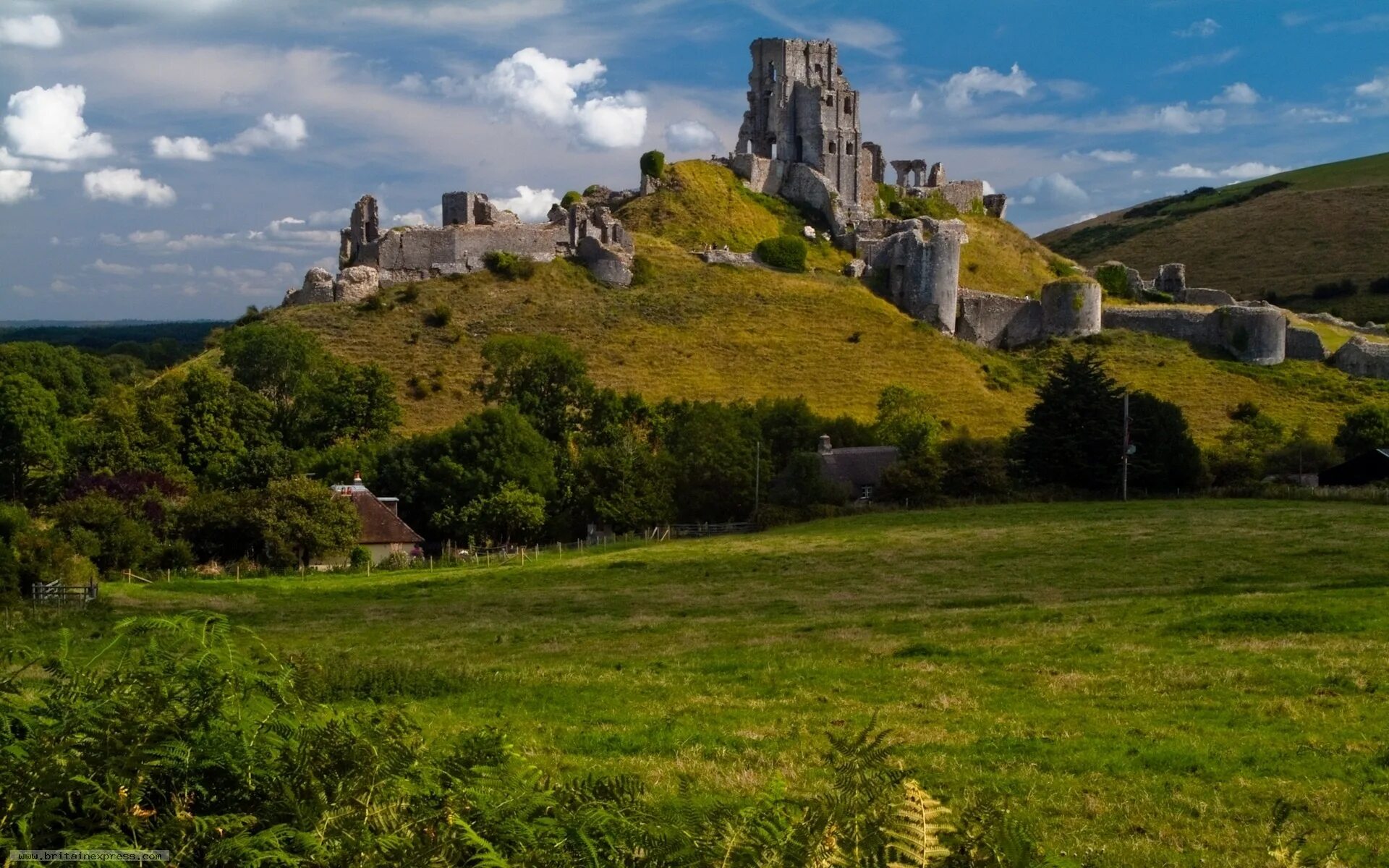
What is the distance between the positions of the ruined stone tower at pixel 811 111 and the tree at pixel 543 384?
3684cm

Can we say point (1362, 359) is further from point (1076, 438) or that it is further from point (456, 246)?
point (456, 246)

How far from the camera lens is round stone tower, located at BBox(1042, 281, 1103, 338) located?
7200cm

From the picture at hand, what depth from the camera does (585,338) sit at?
6419 centimetres

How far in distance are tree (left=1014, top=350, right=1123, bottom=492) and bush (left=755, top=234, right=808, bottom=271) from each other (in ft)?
109

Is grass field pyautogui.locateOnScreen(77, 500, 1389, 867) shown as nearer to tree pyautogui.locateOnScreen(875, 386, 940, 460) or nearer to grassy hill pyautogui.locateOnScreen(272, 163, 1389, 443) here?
tree pyautogui.locateOnScreen(875, 386, 940, 460)

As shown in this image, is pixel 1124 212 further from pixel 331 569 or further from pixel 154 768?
pixel 154 768

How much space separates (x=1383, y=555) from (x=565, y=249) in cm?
5409

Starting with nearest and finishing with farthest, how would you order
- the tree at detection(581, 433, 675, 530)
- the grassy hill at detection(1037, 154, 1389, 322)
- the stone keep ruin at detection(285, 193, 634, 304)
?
the tree at detection(581, 433, 675, 530)
the stone keep ruin at detection(285, 193, 634, 304)
the grassy hill at detection(1037, 154, 1389, 322)

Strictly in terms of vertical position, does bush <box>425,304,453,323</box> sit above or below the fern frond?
above

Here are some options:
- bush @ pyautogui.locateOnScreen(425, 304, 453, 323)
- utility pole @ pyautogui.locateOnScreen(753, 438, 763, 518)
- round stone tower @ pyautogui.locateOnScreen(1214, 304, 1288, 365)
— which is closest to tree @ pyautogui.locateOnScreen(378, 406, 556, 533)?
utility pole @ pyautogui.locateOnScreen(753, 438, 763, 518)

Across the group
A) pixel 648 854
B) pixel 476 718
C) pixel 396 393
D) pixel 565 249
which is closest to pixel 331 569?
pixel 396 393

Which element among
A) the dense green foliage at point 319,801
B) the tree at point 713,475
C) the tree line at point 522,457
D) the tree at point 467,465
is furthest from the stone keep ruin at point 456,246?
the dense green foliage at point 319,801

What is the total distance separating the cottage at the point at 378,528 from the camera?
37969 mm

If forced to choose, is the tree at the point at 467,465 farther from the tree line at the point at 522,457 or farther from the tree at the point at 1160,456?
the tree at the point at 1160,456
